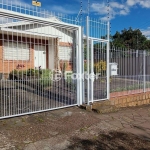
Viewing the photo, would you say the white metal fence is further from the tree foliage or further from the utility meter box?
the tree foliage

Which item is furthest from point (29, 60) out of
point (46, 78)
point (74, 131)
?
point (74, 131)

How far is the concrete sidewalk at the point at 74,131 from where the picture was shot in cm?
375

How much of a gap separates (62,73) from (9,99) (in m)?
1.91

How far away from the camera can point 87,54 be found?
620 centimetres

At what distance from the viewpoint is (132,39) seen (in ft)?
116

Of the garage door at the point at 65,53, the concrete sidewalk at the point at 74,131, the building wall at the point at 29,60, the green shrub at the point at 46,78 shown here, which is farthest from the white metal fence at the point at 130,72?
the green shrub at the point at 46,78

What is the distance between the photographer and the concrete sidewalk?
3752mm

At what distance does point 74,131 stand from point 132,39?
33727 millimetres

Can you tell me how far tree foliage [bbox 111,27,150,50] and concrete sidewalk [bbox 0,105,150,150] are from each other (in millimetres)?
28825

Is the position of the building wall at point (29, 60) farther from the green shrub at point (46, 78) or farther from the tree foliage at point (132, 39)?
the tree foliage at point (132, 39)

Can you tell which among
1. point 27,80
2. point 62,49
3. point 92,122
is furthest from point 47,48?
point 92,122

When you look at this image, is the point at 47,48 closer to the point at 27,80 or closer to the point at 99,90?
the point at 27,80

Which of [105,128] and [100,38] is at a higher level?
[100,38]

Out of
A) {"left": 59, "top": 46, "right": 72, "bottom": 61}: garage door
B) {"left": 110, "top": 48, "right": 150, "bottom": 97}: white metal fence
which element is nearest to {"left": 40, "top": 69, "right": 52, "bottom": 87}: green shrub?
{"left": 59, "top": 46, "right": 72, "bottom": 61}: garage door
